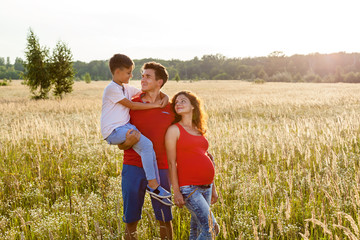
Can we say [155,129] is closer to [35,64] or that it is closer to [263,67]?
[35,64]

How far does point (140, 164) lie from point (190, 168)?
0.61m

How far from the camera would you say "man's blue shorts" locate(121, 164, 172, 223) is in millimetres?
2992

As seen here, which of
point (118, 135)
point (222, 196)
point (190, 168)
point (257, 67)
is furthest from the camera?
point (257, 67)

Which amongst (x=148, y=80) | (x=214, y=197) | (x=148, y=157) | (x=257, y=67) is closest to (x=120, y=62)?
(x=148, y=80)

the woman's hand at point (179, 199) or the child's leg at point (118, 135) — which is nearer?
the woman's hand at point (179, 199)

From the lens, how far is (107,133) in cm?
305

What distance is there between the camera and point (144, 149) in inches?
113

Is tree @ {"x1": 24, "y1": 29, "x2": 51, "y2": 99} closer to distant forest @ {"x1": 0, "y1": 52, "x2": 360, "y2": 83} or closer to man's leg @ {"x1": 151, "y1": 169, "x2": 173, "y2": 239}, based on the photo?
man's leg @ {"x1": 151, "y1": 169, "x2": 173, "y2": 239}

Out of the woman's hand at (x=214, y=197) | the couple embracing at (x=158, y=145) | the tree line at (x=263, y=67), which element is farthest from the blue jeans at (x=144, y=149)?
the tree line at (x=263, y=67)

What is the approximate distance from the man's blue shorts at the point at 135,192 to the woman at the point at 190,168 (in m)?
0.31

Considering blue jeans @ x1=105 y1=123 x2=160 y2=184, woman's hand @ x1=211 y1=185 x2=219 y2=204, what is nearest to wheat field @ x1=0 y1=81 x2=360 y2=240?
woman's hand @ x1=211 y1=185 x2=219 y2=204

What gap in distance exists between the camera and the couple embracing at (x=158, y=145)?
278 centimetres

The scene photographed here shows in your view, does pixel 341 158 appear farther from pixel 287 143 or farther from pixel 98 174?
pixel 98 174

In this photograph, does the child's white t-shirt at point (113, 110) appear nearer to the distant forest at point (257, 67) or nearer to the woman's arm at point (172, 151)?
the woman's arm at point (172, 151)
